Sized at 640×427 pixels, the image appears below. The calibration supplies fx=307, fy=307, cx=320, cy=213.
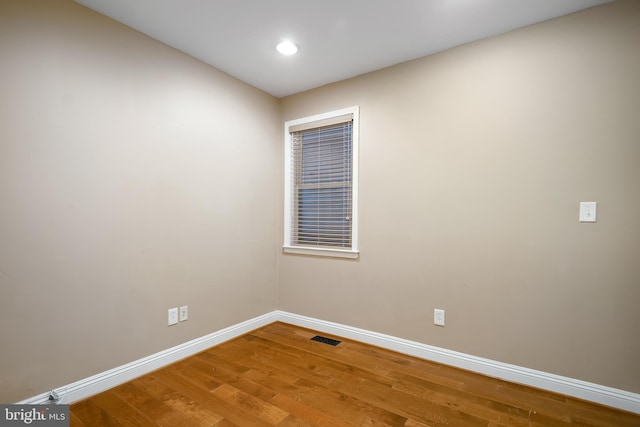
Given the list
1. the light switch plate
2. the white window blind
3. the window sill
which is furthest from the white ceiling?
the window sill

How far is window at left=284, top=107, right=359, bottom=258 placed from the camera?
10.1ft

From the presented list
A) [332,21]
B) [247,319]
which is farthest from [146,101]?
[247,319]

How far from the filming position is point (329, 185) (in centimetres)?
324

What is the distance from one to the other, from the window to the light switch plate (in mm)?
1693

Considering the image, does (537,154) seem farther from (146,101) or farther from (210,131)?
(146,101)

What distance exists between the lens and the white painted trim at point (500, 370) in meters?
1.94

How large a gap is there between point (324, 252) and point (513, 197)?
1763mm

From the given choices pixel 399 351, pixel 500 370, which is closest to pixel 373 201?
pixel 399 351

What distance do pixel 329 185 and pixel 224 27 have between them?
65.4 inches

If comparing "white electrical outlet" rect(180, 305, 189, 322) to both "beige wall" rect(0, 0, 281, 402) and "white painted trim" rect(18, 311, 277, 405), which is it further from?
"white painted trim" rect(18, 311, 277, 405)

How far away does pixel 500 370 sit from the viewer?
89.7 inches

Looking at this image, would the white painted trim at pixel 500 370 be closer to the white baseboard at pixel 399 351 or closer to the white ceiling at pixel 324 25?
the white baseboard at pixel 399 351

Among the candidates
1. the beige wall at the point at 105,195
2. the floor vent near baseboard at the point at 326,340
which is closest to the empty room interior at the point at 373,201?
the beige wall at the point at 105,195

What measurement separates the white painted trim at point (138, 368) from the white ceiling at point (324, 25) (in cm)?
248
